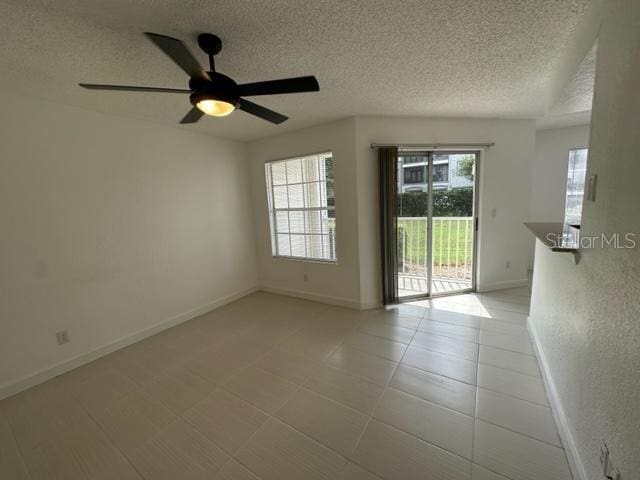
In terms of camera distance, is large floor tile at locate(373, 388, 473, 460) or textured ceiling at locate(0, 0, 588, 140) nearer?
textured ceiling at locate(0, 0, 588, 140)

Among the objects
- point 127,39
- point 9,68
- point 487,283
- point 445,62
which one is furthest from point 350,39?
point 487,283

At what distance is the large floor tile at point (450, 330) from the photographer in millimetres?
2500

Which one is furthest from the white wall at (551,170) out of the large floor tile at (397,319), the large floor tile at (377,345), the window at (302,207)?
the large floor tile at (377,345)

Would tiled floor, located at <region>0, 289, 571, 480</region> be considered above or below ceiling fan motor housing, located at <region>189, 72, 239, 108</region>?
below

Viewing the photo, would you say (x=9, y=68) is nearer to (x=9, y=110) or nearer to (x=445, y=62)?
(x=9, y=110)

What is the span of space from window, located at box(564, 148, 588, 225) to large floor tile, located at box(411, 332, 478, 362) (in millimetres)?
3379

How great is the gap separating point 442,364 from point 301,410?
1254 mm

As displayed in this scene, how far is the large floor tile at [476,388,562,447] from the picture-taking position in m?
1.47

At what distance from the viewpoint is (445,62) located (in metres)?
1.83

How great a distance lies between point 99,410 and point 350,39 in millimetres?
3120

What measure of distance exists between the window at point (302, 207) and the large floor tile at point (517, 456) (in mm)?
2392

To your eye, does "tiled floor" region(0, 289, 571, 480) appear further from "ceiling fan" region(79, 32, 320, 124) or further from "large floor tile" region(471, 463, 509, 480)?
"ceiling fan" region(79, 32, 320, 124)

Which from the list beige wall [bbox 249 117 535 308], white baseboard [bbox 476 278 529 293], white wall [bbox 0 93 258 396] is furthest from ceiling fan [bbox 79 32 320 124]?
white baseboard [bbox 476 278 529 293]

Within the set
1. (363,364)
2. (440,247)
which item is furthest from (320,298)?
(440,247)
